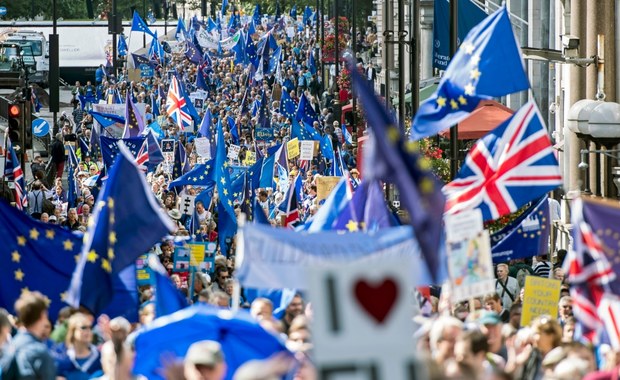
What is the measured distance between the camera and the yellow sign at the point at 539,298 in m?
14.2

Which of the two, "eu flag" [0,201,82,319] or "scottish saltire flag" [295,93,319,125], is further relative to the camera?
"scottish saltire flag" [295,93,319,125]

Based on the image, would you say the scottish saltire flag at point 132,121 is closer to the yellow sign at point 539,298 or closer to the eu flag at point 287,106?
the eu flag at point 287,106

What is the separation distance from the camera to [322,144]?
37.7 meters

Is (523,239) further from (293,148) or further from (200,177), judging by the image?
(293,148)

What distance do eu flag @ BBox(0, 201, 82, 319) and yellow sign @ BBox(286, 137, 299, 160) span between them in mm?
19202

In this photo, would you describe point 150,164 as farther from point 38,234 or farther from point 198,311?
point 198,311

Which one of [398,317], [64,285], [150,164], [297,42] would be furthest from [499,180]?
[297,42]

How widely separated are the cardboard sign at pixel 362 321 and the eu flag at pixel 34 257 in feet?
24.5

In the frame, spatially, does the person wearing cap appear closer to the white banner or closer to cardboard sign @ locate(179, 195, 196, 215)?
the white banner

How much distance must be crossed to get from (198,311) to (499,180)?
16.5 feet

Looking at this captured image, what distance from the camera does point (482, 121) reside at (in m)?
31.1

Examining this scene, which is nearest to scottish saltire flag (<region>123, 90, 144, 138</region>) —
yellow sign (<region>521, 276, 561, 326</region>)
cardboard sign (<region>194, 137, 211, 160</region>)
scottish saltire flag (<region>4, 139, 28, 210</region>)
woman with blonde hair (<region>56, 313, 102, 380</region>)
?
cardboard sign (<region>194, 137, 211, 160</region>)

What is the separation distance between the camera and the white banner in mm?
11375

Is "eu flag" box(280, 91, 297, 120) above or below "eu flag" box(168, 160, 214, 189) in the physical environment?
above
